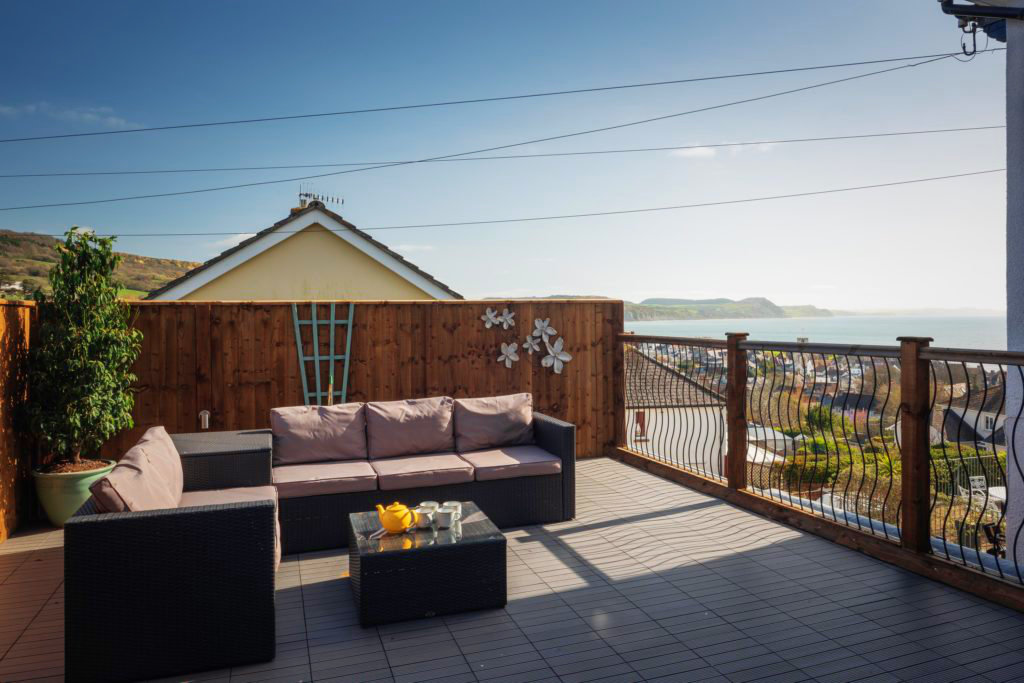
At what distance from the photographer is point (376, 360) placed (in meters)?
6.33

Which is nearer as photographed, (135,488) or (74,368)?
(135,488)

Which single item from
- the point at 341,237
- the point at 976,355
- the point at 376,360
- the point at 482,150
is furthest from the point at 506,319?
the point at 482,150

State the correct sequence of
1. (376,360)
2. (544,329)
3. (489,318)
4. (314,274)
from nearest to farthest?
(376,360), (489,318), (544,329), (314,274)

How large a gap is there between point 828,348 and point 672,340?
2028 mm

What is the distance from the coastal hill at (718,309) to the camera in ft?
136

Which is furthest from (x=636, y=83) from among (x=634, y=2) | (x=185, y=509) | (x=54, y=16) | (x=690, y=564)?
(x=185, y=509)

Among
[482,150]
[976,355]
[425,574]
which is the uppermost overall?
[482,150]

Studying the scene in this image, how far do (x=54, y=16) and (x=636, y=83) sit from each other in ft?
34.1

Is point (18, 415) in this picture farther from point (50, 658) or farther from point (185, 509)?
point (185, 509)

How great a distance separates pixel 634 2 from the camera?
38.0 ft

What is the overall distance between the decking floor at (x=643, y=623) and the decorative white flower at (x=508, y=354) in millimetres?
2535

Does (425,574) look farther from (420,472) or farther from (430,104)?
(430,104)

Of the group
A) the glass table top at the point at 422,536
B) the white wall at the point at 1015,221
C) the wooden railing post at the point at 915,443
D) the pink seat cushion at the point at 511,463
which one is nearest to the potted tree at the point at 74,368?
the glass table top at the point at 422,536

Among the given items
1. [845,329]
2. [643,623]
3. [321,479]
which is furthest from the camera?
[845,329]
